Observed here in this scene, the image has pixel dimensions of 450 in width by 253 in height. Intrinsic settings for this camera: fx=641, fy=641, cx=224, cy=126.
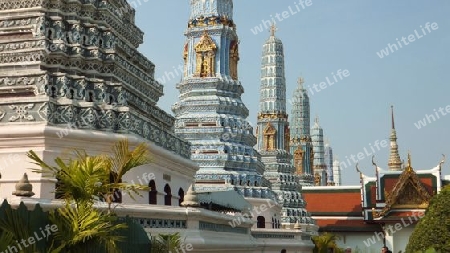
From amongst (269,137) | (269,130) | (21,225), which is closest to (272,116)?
(269,130)

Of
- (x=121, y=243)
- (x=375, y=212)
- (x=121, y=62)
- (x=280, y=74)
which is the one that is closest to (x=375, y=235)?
(x=375, y=212)

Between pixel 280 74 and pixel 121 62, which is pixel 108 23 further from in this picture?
pixel 280 74

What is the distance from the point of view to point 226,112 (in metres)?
33.5

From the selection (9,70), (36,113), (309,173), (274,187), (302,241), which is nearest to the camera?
(36,113)

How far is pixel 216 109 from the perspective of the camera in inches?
1313

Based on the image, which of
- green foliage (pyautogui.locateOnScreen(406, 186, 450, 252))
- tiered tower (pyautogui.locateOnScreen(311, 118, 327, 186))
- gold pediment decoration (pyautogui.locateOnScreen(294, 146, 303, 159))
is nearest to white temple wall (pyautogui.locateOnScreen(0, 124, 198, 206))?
green foliage (pyautogui.locateOnScreen(406, 186, 450, 252))

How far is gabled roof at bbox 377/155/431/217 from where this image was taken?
130 ft

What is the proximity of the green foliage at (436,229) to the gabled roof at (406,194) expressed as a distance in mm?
23422

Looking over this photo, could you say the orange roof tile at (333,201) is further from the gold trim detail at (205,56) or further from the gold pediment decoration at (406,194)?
the gold trim detail at (205,56)

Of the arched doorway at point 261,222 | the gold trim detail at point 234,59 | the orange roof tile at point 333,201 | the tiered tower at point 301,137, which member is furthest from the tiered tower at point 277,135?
the tiered tower at point 301,137

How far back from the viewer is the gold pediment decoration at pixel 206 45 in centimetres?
3462

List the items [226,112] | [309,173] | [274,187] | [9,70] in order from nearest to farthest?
[9,70] < [226,112] < [274,187] < [309,173]

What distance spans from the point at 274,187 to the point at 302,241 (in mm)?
10070

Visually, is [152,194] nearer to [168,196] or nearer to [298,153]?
[168,196]
